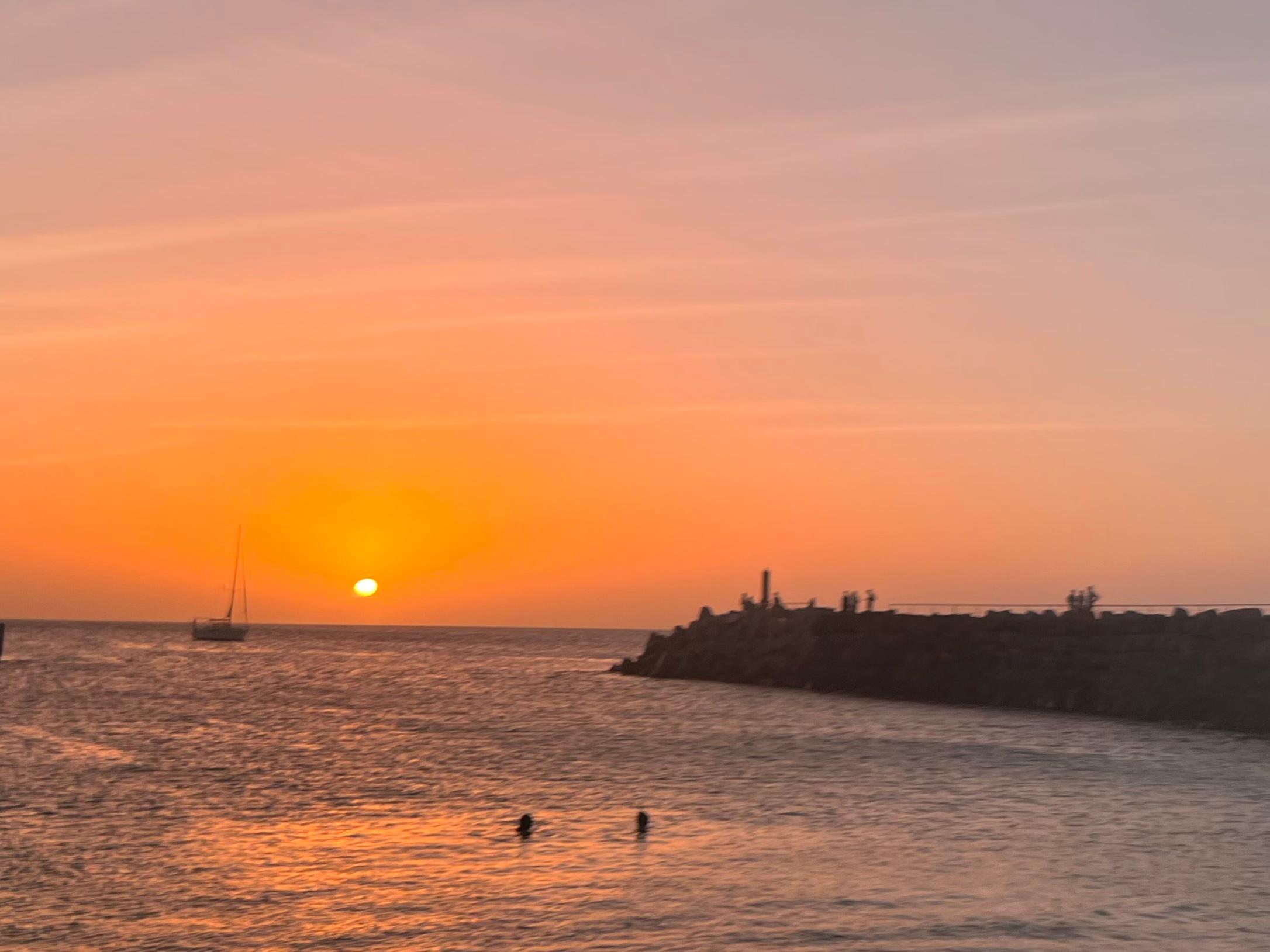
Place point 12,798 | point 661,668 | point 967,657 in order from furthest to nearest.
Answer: point 661,668, point 967,657, point 12,798

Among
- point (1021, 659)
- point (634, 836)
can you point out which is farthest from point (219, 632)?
point (634, 836)

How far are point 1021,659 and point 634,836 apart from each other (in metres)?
45.3

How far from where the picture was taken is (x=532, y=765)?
1642 inches

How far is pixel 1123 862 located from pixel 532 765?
20355mm

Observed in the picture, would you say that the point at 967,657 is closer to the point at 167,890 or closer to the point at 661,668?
the point at 661,668

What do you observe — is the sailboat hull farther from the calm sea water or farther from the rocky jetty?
the calm sea water

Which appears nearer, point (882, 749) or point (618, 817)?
point (618, 817)

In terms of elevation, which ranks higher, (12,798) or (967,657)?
(967,657)

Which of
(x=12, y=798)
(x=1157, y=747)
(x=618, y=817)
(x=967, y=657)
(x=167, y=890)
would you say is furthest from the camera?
(x=967, y=657)

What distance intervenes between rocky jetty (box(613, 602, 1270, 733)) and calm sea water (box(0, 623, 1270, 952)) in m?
3.66

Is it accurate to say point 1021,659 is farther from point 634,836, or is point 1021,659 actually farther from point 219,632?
point 219,632

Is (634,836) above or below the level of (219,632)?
below

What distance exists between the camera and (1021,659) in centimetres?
6888

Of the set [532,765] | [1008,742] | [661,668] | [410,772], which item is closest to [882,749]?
[1008,742]
